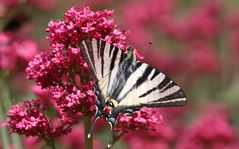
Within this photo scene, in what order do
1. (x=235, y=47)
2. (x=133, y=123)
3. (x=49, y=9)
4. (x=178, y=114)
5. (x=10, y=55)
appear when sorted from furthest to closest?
(x=49, y=9) < (x=235, y=47) < (x=178, y=114) < (x=10, y=55) < (x=133, y=123)

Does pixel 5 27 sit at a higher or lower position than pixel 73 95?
higher

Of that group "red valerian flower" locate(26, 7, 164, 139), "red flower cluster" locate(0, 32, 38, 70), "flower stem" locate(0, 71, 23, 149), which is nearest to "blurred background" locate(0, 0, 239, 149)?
"red flower cluster" locate(0, 32, 38, 70)

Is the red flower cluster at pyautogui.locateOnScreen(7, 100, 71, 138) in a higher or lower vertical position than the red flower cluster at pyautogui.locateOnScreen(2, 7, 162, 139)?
lower

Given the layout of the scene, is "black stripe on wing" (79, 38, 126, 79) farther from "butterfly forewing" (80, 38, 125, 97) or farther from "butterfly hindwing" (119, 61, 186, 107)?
"butterfly hindwing" (119, 61, 186, 107)

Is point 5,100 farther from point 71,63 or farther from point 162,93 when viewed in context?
point 162,93

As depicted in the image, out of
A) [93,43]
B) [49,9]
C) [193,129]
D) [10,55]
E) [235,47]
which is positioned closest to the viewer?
[93,43]

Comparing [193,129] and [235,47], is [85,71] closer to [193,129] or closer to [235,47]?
[193,129]

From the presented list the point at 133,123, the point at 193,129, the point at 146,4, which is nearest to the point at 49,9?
the point at 146,4

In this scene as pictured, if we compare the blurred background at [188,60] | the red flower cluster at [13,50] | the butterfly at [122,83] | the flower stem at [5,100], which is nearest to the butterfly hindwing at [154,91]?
the butterfly at [122,83]
